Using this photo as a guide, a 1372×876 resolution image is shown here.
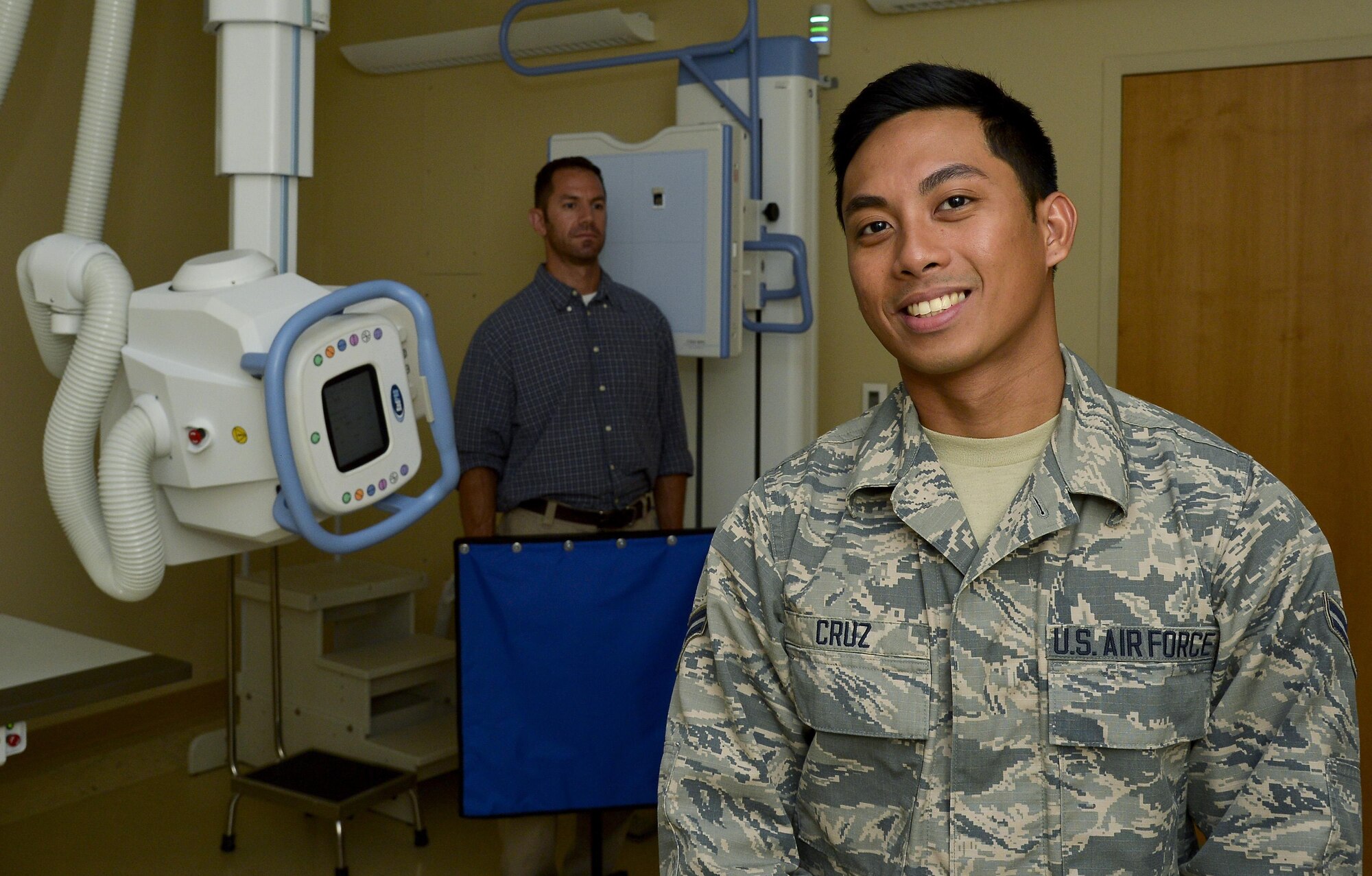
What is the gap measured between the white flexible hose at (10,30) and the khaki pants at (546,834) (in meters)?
1.29

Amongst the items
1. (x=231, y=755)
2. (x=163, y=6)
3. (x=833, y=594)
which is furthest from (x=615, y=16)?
(x=833, y=594)

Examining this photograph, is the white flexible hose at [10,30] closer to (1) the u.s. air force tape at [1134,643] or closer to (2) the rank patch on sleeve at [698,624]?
(2) the rank patch on sleeve at [698,624]

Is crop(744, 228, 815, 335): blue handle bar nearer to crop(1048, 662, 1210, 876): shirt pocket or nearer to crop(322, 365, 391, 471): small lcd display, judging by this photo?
crop(322, 365, 391, 471): small lcd display

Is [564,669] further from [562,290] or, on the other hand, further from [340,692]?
[340,692]

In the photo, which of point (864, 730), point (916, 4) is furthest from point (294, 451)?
point (916, 4)

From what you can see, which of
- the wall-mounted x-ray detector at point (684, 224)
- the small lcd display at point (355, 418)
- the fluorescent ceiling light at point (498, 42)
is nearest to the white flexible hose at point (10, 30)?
the small lcd display at point (355, 418)

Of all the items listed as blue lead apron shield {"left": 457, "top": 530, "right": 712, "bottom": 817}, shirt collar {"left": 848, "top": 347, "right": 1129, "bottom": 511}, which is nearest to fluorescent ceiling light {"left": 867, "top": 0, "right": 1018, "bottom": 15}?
blue lead apron shield {"left": 457, "top": 530, "right": 712, "bottom": 817}

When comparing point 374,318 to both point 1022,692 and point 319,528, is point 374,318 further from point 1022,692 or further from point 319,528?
point 1022,692

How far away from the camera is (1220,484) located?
1.17m

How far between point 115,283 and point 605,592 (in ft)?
3.55

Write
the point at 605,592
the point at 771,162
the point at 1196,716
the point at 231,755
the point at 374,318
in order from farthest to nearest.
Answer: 1. the point at 231,755
2. the point at 771,162
3. the point at 605,592
4. the point at 374,318
5. the point at 1196,716

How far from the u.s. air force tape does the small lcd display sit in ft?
2.54

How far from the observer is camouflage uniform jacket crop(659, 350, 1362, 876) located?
1128mm

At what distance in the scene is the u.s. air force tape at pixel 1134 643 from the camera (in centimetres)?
116
